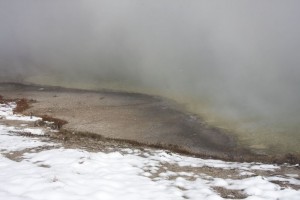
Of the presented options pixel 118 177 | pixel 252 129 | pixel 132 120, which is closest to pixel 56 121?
pixel 132 120

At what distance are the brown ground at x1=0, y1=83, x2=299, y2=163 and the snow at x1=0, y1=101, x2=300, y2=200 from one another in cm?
426

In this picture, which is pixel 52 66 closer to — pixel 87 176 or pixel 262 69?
pixel 262 69

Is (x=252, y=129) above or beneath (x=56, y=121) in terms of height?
above

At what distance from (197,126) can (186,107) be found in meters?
5.64

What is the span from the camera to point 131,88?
39.1 meters

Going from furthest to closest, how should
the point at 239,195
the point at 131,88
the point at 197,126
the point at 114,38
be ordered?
1. the point at 114,38
2. the point at 131,88
3. the point at 197,126
4. the point at 239,195

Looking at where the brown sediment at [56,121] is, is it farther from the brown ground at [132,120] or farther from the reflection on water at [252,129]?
the reflection on water at [252,129]

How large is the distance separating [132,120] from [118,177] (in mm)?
14779

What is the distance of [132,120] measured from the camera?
26.6 metres

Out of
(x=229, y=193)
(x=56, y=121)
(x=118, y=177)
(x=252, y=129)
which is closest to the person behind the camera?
(x=229, y=193)

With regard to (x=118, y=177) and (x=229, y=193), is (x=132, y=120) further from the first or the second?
(x=229, y=193)

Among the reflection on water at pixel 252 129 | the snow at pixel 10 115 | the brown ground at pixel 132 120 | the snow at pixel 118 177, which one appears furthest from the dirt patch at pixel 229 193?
the snow at pixel 10 115

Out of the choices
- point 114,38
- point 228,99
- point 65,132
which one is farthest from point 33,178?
point 114,38

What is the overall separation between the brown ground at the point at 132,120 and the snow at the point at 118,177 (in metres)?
4.26
